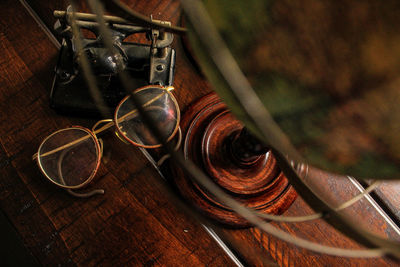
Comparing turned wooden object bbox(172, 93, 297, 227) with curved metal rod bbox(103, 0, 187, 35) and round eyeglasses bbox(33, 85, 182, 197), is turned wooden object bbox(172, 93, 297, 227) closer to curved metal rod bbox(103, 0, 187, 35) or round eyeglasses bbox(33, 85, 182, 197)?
round eyeglasses bbox(33, 85, 182, 197)

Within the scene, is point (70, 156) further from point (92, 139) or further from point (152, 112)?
point (152, 112)

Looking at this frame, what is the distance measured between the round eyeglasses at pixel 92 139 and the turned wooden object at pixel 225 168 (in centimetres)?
8

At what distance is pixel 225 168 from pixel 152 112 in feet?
0.78

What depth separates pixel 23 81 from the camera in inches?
35.4

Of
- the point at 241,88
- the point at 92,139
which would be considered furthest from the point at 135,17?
the point at 92,139

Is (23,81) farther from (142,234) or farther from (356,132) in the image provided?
(356,132)

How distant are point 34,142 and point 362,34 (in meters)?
0.83

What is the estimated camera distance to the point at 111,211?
0.81 metres

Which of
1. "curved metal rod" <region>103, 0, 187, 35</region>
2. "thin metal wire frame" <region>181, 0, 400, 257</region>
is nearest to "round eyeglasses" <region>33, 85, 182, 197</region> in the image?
"curved metal rod" <region>103, 0, 187, 35</region>

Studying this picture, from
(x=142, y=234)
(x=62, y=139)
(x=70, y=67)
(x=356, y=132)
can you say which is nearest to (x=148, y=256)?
(x=142, y=234)

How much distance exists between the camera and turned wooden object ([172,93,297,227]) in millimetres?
807

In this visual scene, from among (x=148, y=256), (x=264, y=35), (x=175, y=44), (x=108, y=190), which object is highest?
(x=264, y=35)

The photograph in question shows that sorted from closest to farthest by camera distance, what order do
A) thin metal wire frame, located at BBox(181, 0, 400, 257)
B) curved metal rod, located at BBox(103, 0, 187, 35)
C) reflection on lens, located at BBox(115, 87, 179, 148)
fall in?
thin metal wire frame, located at BBox(181, 0, 400, 257)
curved metal rod, located at BBox(103, 0, 187, 35)
reflection on lens, located at BBox(115, 87, 179, 148)

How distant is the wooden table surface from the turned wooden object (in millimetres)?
51
